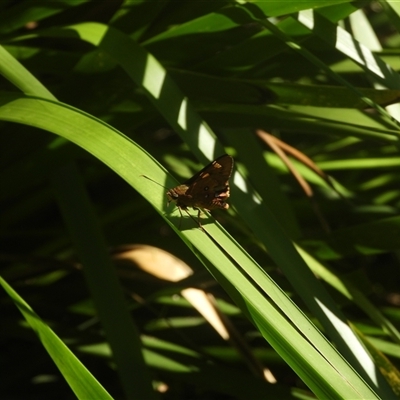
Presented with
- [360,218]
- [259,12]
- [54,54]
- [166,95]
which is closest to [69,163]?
[54,54]

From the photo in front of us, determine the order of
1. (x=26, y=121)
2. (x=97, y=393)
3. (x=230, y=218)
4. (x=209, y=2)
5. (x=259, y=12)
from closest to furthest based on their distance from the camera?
1. (x=97, y=393)
2. (x=26, y=121)
3. (x=259, y=12)
4. (x=209, y=2)
5. (x=230, y=218)

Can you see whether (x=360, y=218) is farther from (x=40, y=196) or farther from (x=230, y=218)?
(x=40, y=196)

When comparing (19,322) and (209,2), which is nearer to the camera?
(209,2)

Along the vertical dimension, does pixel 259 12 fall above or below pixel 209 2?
below

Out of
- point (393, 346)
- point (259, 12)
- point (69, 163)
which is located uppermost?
point (69, 163)
